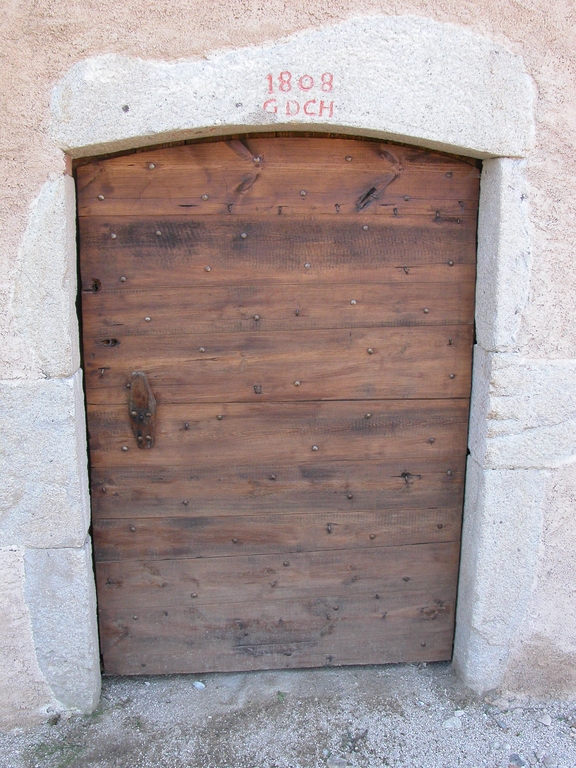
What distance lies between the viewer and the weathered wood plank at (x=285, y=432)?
2.16m

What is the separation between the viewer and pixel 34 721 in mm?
2158

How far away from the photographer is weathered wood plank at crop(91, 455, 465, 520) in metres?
2.21

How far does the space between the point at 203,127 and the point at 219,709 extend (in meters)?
2.09

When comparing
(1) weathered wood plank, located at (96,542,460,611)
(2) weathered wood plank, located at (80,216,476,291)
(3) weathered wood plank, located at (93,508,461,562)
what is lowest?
(1) weathered wood plank, located at (96,542,460,611)

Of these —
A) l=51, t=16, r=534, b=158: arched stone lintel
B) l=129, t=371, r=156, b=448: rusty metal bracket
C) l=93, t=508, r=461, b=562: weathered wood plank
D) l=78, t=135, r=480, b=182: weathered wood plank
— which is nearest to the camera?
l=51, t=16, r=534, b=158: arched stone lintel

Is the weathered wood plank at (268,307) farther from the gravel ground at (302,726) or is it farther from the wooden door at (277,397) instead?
the gravel ground at (302,726)

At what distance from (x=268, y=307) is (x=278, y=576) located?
1060 mm

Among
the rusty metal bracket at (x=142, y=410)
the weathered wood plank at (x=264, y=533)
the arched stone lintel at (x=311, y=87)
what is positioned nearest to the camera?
the arched stone lintel at (x=311, y=87)

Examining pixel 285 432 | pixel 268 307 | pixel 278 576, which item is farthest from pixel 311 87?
pixel 278 576

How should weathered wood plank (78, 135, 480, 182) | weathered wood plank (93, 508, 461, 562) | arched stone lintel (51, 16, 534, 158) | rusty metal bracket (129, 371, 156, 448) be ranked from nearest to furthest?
1. arched stone lintel (51, 16, 534, 158)
2. weathered wood plank (78, 135, 480, 182)
3. rusty metal bracket (129, 371, 156, 448)
4. weathered wood plank (93, 508, 461, 562)

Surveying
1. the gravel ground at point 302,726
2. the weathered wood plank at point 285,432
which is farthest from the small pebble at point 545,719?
the weathered wood plank at point 285,432

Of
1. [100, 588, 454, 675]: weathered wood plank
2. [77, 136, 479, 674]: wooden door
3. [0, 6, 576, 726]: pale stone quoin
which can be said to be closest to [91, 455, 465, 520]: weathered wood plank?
[77, 136, 479, 674]: wooden door

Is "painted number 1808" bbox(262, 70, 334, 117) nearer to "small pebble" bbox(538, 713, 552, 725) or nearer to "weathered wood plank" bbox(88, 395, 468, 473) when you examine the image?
"weathered wood plank" bbox(88, 395, 468, 473)

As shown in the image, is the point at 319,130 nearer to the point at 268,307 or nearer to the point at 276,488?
the point at 268,307
